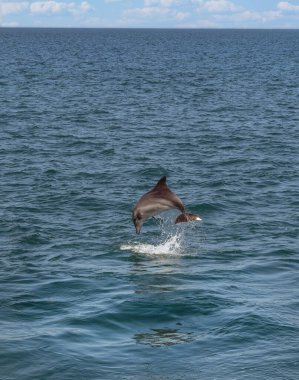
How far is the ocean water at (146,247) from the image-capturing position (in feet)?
59.3

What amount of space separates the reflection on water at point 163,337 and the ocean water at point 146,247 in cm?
5

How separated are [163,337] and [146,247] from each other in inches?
320

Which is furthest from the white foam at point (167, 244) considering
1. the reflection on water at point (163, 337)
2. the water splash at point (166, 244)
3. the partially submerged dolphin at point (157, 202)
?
the reflection on water at point (163, 337)

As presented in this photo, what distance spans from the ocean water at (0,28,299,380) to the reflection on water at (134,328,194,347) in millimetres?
49

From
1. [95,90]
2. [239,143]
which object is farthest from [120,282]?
[95,90]

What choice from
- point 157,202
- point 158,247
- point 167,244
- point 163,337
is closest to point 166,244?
point 167,244

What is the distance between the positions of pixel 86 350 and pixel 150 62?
108 meters

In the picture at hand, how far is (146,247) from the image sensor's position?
2695 cm

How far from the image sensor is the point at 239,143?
46969 mm

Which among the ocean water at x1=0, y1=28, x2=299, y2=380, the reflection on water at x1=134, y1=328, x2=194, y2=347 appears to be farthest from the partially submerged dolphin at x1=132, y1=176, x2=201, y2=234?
the reflection on water at x1=134, y1=328, x2=194, y2=347

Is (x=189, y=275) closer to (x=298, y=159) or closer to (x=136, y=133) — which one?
(x=298, y=159)

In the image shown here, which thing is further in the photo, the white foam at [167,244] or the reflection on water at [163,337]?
the white foam at [167,244]

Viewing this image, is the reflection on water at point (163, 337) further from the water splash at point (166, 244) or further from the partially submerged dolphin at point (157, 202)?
the water splash at point (166, 244)

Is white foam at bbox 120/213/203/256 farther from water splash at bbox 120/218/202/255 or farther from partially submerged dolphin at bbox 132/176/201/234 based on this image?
partially submerged dolphin at bbox 132/176/201/234
